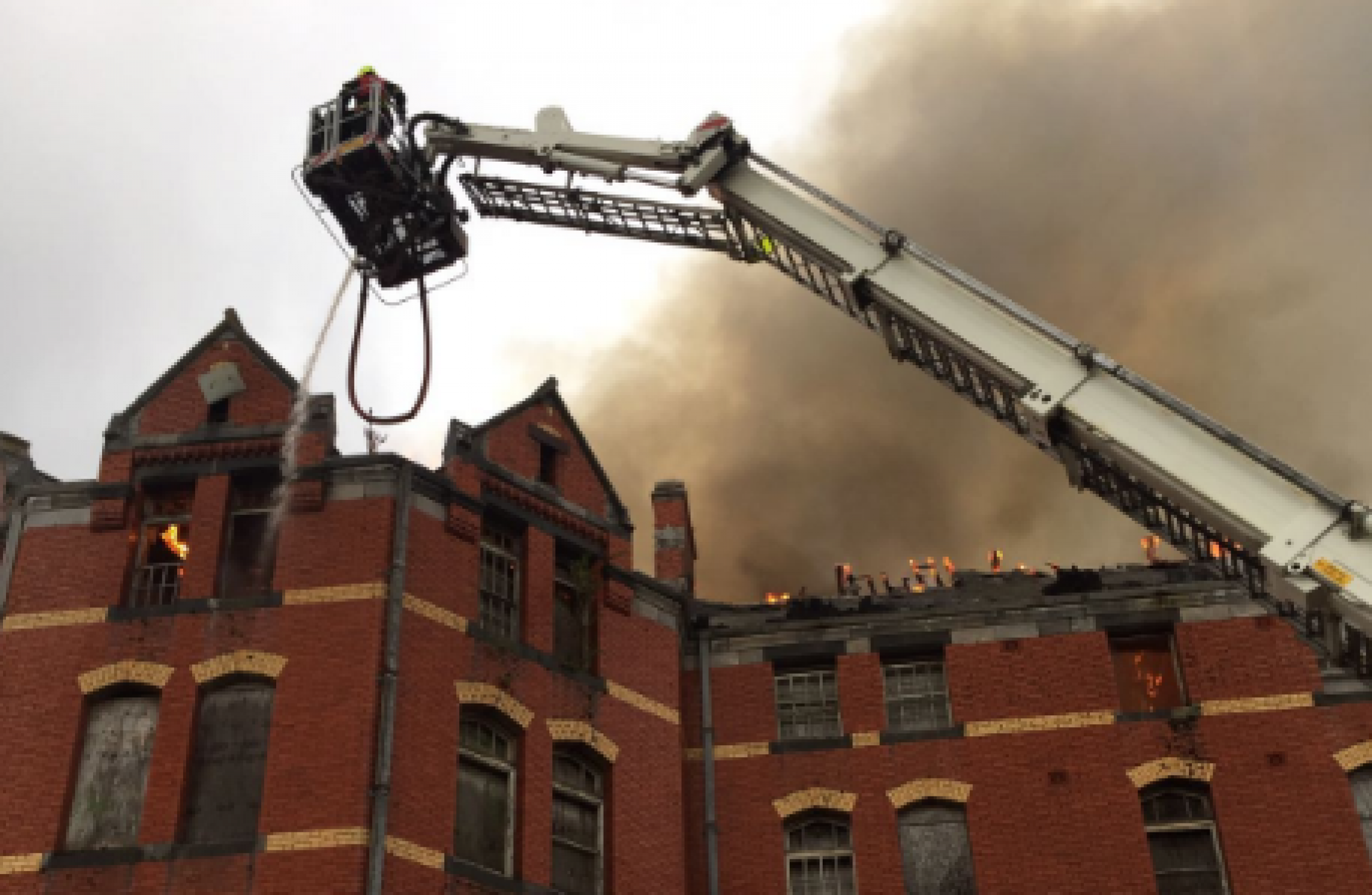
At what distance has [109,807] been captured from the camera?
20.5 meters

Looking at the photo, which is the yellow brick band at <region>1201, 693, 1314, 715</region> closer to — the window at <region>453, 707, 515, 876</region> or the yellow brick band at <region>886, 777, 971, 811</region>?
the yellow brick band at <region>886, 777, 971, 811</region>

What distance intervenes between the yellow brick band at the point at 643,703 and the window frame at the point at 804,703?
2064 mm

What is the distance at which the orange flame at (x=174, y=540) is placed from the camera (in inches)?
894

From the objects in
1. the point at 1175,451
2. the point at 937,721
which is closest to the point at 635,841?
the point at 937,721

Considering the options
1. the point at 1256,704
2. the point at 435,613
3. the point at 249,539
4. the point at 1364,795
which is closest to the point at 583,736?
the point at 435,613

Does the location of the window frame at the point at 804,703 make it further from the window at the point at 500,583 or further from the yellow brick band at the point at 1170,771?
the window at the point at 500,583

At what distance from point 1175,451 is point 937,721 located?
10232 millimetres

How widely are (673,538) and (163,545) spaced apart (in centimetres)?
978

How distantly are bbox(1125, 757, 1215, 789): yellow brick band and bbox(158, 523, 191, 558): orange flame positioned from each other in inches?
608

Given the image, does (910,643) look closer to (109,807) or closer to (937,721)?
(937,721)

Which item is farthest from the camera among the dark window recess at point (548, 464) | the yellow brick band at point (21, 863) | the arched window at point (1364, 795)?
the dark window recess at point (548, 464)

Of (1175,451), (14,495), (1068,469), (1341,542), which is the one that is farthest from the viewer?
(14,495)

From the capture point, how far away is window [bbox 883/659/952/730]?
26172mm

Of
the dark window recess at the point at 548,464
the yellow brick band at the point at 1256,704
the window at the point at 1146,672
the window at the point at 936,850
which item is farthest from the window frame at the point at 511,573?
the yellow brick band at the point at 1256,704
